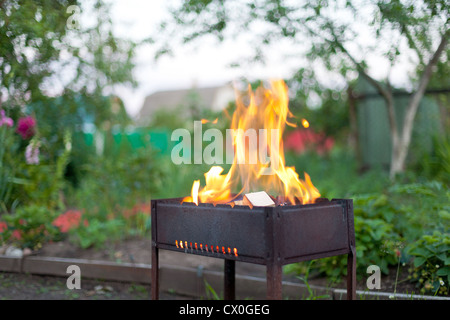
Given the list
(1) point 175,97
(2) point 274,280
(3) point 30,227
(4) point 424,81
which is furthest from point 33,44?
(1) point 175,97

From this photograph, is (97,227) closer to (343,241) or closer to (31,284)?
(31,284)

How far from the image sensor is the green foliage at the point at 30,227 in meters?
4.43

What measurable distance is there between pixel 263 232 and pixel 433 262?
5.17 feet

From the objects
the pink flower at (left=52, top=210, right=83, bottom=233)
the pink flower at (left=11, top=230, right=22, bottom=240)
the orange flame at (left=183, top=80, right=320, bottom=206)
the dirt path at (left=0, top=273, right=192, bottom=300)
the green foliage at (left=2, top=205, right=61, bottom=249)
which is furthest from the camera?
the pink flower at (left=52, top=210, right=83, bottom=233)

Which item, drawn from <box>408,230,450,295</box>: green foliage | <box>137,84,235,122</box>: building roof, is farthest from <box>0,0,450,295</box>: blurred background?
<box>137,84,235,122</box>: building roof

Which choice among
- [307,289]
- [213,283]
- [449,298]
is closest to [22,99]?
[213,283]

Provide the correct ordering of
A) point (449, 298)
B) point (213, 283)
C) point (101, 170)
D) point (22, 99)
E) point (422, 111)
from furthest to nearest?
point (422, 111) → point (101, 170) → point (22, 99) → point (213, 283) → point (449, 298)

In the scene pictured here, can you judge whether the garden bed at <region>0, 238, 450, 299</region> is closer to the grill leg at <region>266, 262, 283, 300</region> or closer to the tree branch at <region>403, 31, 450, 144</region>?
the grill leg at <region>266, 262, 283, 300</region>

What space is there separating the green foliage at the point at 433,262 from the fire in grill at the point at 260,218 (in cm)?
69

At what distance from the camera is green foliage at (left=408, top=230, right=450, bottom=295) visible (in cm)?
314

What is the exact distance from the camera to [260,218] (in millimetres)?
2395
